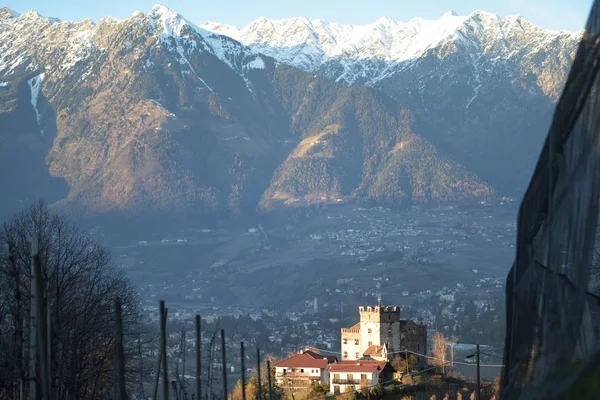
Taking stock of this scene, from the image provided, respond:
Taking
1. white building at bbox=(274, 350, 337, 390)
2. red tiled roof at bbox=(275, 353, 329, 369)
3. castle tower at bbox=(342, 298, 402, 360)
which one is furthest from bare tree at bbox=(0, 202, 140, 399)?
castle tower at bbox=(342, 298, 402, 360)

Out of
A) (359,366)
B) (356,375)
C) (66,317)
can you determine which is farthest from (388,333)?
(66,317)

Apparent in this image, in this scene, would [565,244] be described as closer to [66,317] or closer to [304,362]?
[66,317]

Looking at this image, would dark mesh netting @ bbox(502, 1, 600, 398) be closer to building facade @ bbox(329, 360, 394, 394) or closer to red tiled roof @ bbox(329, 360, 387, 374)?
building facade @ bbox(329, 360, 394, 394)

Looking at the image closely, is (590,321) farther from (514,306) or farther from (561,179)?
(514,306)

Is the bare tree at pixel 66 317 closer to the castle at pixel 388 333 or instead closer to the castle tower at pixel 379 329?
the castle at pixel 388 333

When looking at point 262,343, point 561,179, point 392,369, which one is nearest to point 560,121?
point 561,179

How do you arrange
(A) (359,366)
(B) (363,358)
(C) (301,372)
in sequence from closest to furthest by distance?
(A) (359,366), (C) (301,372), (B) (363,358)
